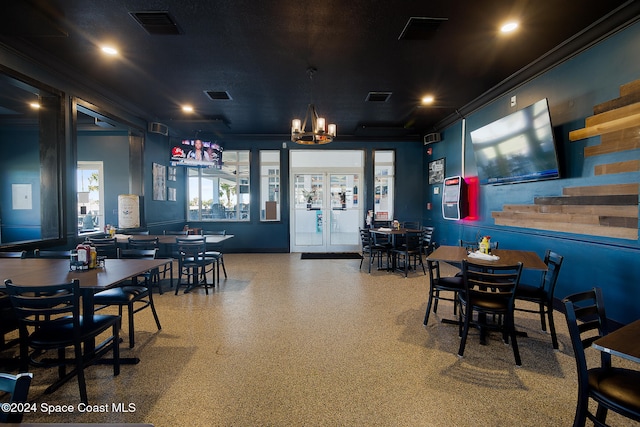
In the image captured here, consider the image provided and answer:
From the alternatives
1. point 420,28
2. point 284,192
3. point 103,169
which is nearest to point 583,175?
point 420,28

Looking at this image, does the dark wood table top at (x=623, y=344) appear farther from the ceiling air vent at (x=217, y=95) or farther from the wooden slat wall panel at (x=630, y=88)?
the ceiling air vent at (x=217, y=95)

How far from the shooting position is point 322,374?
8.08 feet

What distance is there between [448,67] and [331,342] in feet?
13.4

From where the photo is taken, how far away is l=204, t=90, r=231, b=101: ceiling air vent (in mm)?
5257

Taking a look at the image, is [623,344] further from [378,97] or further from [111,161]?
[111,161]

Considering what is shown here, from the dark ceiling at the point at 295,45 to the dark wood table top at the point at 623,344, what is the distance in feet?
9.92

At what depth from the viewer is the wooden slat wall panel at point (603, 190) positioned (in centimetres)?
295

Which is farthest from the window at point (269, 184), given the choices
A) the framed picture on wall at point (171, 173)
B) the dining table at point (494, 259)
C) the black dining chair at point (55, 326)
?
the black dining chair at point (55, 326)

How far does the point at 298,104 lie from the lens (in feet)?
19.2

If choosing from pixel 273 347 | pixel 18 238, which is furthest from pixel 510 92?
pixel 18 238

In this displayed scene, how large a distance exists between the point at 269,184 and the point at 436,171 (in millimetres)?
4507

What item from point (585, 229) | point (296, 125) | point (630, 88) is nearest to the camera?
point (630, 88)

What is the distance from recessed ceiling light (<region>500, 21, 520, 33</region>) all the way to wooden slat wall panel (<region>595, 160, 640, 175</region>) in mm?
1816

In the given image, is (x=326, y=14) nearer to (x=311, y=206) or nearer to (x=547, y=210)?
(x=547, y=210)
